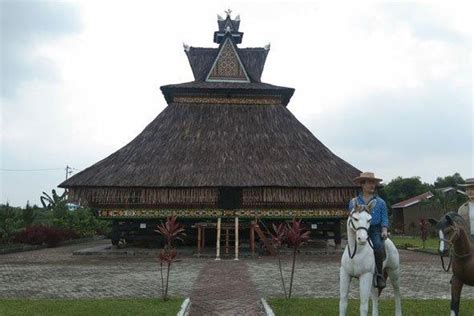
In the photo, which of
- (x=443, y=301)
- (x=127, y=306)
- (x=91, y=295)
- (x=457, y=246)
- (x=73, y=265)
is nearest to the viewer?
(x=457, y=246)

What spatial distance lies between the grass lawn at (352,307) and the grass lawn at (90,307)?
203cm

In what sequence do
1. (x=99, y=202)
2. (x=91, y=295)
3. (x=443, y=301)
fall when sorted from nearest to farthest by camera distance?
(x=443, y=301) < (x=91, y=295) < (x=99, y=202)

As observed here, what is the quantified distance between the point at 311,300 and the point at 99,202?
13.8 meters

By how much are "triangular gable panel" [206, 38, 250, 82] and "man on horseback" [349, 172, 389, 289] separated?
68.0 ft

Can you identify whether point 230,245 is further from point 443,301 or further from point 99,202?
point 443,301

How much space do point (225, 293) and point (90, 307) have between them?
3236mm

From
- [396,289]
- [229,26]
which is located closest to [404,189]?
[229,26]

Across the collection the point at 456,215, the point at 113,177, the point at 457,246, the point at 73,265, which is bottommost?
the point at 73,265

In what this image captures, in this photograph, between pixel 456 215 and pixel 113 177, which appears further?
pixel 113 177

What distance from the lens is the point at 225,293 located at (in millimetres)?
10766

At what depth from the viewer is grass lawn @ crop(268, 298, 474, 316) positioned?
8414mm

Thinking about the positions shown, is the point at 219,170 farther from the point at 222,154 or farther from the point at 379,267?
the point at 379,267

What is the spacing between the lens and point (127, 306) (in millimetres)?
8789

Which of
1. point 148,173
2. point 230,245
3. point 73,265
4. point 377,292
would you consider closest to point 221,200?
point 230,245
